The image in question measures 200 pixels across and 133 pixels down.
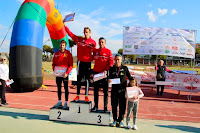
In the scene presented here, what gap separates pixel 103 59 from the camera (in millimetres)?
4527

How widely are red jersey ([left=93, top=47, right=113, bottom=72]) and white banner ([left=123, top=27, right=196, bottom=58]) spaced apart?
501cm

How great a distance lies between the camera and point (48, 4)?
350 inches

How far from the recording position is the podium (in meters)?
4.49

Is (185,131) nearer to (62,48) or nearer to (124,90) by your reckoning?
(124,90)

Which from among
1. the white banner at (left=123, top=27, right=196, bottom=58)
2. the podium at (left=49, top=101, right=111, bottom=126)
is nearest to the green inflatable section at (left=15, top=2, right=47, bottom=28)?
the white banner at (left=123, top=27, right=196, bottom=58)

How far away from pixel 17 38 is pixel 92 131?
5.38 meters

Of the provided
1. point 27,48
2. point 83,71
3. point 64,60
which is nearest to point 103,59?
point 83,71

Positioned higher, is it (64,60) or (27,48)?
(27,48)

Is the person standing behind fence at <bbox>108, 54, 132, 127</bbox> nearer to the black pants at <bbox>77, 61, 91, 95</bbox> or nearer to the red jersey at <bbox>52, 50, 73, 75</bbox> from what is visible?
the black pants at <bbox>77, 61, 91, 95</bbox>

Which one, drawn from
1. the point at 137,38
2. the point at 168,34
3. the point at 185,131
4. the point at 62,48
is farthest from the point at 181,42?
the point at 62,48

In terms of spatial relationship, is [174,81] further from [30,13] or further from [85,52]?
[30,13]

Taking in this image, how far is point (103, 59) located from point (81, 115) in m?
1.60

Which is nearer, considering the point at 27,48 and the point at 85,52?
the point at 85,52

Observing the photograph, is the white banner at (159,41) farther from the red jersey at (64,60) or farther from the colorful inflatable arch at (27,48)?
the red jersey at (64,60)
